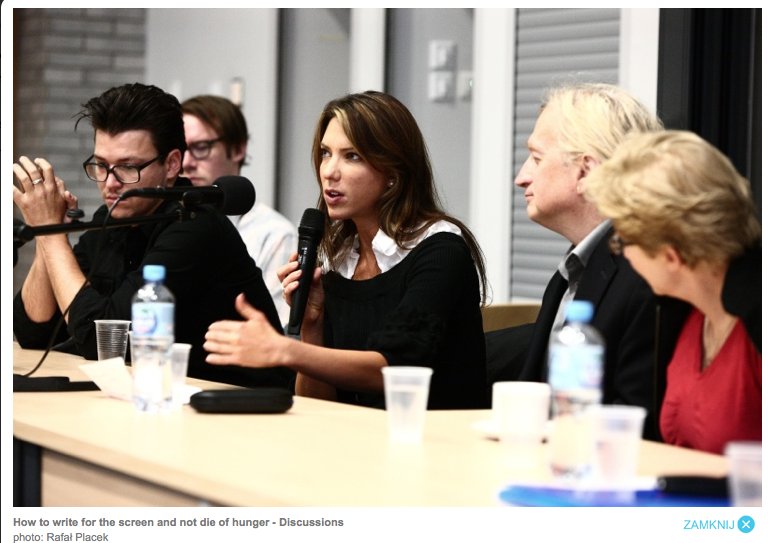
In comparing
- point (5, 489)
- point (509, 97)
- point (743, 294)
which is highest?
point (509, 97)

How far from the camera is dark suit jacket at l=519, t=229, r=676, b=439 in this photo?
1880mm

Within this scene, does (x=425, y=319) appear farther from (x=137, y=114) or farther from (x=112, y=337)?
(x=137, y=114)

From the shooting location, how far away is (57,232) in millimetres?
2055

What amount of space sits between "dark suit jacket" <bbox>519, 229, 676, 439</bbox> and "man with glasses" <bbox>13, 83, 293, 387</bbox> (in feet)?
2.84

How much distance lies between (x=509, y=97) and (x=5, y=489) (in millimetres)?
2879

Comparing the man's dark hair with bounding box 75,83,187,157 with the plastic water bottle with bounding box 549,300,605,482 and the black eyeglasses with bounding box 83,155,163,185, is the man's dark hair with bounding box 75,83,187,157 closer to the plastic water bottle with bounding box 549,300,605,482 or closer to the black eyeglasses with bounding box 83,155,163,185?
the black eyeglasses with bounding box 83,155,163,185

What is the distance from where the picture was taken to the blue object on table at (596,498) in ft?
4.39

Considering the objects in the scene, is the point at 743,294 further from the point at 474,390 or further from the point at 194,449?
the point at 474,390

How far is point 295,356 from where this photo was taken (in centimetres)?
218

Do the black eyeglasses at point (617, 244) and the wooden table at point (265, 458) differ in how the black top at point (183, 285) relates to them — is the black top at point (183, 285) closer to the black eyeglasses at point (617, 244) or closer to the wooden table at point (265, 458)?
the wooden table at point (265, 458)

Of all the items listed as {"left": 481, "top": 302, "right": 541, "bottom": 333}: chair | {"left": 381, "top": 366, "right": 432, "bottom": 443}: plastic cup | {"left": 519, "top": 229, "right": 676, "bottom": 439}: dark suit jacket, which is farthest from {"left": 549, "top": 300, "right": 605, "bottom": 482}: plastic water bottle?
{"left": 481, "top": 302, "right": 541, "bottom": 333}: chair

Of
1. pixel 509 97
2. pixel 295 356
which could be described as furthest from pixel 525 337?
pixel 509 97

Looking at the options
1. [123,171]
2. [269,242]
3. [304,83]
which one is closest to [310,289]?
[123,171]
